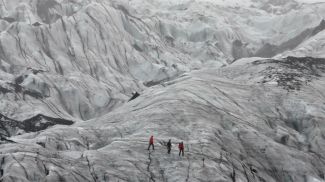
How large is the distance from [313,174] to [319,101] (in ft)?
70.9

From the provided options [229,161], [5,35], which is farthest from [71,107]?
[229,161]

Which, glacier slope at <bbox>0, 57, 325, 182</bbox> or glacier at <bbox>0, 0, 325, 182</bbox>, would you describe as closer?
glacier slope at <bbox>0, 57, 325, 182</bbox>

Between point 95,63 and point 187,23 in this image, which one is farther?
point 187,23

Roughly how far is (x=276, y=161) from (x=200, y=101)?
643 inches

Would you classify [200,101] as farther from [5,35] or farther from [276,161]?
[5,35]

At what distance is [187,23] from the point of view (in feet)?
568

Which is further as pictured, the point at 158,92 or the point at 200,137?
the point at 158,92

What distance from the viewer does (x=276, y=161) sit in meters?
70.8

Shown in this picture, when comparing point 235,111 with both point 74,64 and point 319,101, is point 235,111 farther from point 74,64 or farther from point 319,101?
point 74,64

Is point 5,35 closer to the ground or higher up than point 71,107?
higher up

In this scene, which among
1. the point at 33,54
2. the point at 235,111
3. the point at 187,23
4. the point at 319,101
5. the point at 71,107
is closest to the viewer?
the point at 235,111

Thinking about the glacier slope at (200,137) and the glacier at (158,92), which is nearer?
the glacier slope at (200,137)

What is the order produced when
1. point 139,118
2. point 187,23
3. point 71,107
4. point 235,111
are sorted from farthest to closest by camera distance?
point 187,23 → point 71,107 → point 235,111 → point 139,118

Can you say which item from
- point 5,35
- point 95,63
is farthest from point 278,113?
point 5,35
